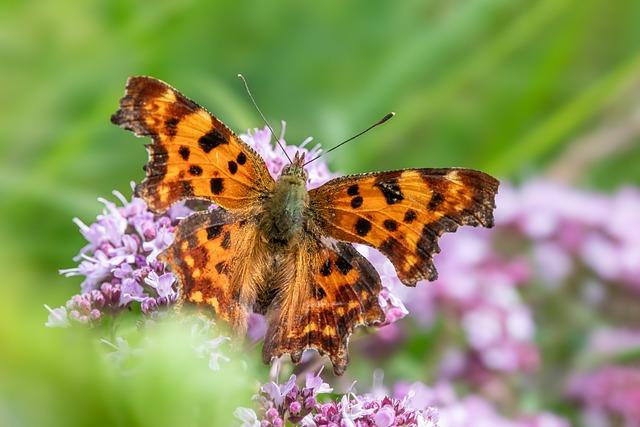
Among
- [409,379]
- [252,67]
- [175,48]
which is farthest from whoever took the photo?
[252,67]

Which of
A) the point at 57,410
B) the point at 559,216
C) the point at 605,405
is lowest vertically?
the point at 57,410

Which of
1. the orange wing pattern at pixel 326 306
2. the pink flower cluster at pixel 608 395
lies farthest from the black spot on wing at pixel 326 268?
the pink flower cluster at pixel 608 395

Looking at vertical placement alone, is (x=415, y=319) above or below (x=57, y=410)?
above

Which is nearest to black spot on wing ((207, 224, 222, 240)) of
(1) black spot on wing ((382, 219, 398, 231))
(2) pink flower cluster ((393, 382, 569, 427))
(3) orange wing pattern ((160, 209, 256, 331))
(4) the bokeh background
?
(3) orange wing pattern ((160, 209, 256, 331))

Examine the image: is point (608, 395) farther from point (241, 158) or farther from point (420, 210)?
point (241, 158)

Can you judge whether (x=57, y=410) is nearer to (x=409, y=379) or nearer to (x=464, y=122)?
(x=409, y=379)

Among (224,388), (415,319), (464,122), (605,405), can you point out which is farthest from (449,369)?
(224,388)

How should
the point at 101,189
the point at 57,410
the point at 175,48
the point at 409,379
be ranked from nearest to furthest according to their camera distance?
the point at 57,410, the point at 409,379, the point at 101,189, the point at 175,48
